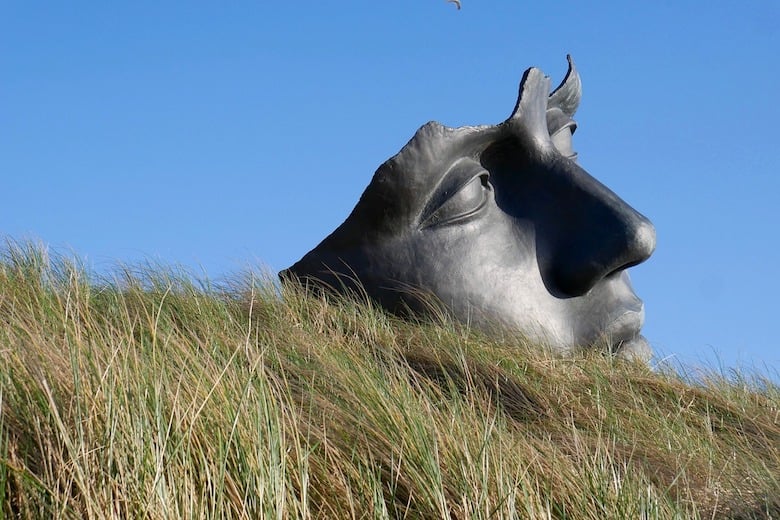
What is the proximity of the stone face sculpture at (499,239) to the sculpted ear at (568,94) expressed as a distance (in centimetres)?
48

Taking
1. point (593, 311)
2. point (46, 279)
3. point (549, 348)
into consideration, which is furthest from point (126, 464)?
point (593, 311)

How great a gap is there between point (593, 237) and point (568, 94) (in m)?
1.11

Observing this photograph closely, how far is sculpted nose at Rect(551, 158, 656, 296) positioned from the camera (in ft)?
13.7

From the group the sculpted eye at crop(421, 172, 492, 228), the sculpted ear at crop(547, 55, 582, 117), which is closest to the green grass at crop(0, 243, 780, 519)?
the sculpted eye at crop(421, 172, 492, 228)

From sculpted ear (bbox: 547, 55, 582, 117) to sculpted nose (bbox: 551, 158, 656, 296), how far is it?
0.73m

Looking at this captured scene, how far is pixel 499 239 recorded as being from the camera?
14.0 ft

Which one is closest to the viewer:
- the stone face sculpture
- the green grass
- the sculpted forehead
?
the green grass

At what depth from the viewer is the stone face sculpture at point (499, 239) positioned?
13.6 ft

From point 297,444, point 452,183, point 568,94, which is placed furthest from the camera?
point 568,94

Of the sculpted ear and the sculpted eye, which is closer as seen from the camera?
the sculpted eye

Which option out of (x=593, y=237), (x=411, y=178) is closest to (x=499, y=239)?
(x=593, y=237)

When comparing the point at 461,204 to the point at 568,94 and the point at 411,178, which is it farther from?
the point at 568,94

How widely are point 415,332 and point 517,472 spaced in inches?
71.9

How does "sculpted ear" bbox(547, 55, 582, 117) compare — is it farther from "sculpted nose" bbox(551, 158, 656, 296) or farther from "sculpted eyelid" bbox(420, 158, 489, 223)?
"sculpted eyelid" bbox(420, 158, 489, 223)
